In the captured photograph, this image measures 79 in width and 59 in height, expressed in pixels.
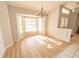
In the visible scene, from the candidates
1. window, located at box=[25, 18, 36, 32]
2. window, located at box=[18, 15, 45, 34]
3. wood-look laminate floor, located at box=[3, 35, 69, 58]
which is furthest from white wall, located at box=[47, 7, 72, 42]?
window, located at box=[25, 18, 36, 32]

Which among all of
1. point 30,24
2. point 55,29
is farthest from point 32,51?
point 30,24

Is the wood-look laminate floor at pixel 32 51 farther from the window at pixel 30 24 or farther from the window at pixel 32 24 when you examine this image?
the window at pixel 30 24

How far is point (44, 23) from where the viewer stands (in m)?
6.00

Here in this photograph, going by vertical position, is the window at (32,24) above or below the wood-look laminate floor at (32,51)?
above

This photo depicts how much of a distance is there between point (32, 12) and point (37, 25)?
161 centimetres

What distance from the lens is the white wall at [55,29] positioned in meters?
4.23

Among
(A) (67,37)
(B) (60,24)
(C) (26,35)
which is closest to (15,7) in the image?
(C) (26,35)

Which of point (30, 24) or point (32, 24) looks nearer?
point (30, 24)

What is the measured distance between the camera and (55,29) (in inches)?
203

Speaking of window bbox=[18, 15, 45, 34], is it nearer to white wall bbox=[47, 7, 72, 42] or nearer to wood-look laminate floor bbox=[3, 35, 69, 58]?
white wall bbox=[47, 7, 72, 42]

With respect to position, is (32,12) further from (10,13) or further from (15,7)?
(10,13)

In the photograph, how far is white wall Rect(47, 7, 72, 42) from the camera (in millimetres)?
4231

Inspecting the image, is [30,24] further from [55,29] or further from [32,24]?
[55,29]

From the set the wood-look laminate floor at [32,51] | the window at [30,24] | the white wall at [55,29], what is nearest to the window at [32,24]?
the window at [30,24]
